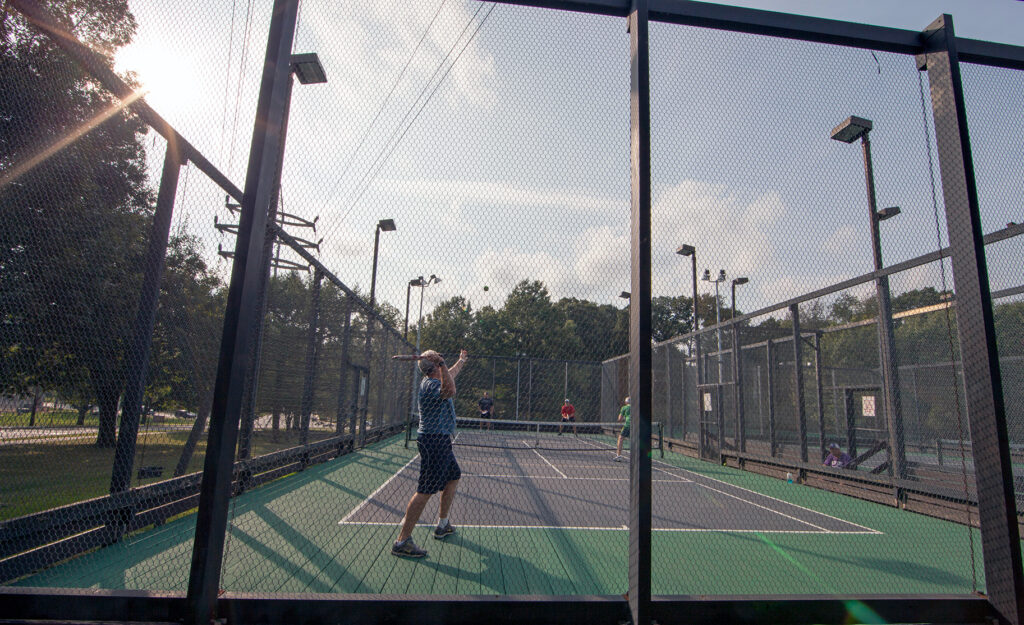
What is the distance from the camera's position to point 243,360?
2109 mm

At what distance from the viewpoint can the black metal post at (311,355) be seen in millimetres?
6707

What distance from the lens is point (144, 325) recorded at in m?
3.69

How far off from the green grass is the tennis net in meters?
7.52

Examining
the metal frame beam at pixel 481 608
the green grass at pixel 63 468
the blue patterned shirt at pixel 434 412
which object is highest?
the blue patterned shirt at pixel 434 412

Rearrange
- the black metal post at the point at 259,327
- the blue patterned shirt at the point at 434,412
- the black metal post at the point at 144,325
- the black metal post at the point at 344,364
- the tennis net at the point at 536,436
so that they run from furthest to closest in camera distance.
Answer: the tennis net at the point at 536,436, the black metal post at the point at 344,364, the black metal post at the point at 259,327, the blue patterned shirt at the point at 434,412, the black metal post at the point at 144,325

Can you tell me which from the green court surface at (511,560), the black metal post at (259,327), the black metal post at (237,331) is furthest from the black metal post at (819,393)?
the black metal post at (237,331)

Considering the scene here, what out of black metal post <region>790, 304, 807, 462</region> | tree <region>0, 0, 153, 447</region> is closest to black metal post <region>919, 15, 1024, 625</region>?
tree <region>0, 0, 153, 447</region>

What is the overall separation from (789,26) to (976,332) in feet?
5.98

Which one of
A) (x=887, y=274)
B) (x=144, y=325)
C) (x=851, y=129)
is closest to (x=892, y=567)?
(x=851, y=129)

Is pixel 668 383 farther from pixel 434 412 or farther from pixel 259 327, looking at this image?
pixel 259 327

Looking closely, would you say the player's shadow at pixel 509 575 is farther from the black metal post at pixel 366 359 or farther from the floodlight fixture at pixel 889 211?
the black metal post at pixel 366 359

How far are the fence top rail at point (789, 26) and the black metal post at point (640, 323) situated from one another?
183mm

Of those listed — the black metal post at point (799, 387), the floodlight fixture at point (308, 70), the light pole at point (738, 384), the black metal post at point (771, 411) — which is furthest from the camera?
the light pole at point (738, 384)

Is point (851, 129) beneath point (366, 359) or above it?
above
